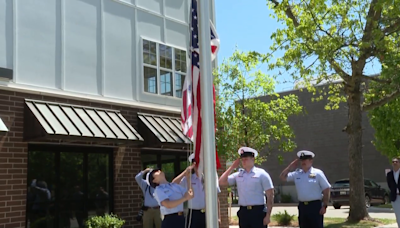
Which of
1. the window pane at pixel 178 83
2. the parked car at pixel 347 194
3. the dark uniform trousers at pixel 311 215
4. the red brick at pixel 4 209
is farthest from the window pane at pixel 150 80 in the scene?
the parked car at pixel 347 194

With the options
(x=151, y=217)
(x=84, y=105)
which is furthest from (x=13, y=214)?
(x=151, y=217)

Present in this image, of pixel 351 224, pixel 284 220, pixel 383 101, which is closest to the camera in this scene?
pixel 351 224

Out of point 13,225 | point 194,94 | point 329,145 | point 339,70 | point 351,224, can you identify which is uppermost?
point 339,70

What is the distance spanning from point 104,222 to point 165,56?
575 cm

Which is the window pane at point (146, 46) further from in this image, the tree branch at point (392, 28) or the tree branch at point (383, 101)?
the tree branch at point (383, 101)

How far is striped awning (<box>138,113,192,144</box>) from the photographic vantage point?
1246 cm

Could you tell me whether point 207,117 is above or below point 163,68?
below

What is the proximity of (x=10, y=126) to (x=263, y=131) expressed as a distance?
8.23m

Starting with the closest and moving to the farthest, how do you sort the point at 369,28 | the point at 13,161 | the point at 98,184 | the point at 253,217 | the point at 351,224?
1. the point at 253,217
2. the point at 13,161
3. the point at 98,184
4. the point at 351,224
5. the point at 369,28

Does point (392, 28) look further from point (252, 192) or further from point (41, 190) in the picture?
point (41, 190)

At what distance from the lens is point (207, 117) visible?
4426 mm

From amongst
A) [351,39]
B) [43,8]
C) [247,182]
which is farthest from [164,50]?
[247,182]

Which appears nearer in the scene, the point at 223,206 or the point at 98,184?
the point at 98,184

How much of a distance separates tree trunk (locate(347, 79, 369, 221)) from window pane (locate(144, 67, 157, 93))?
286 inches
